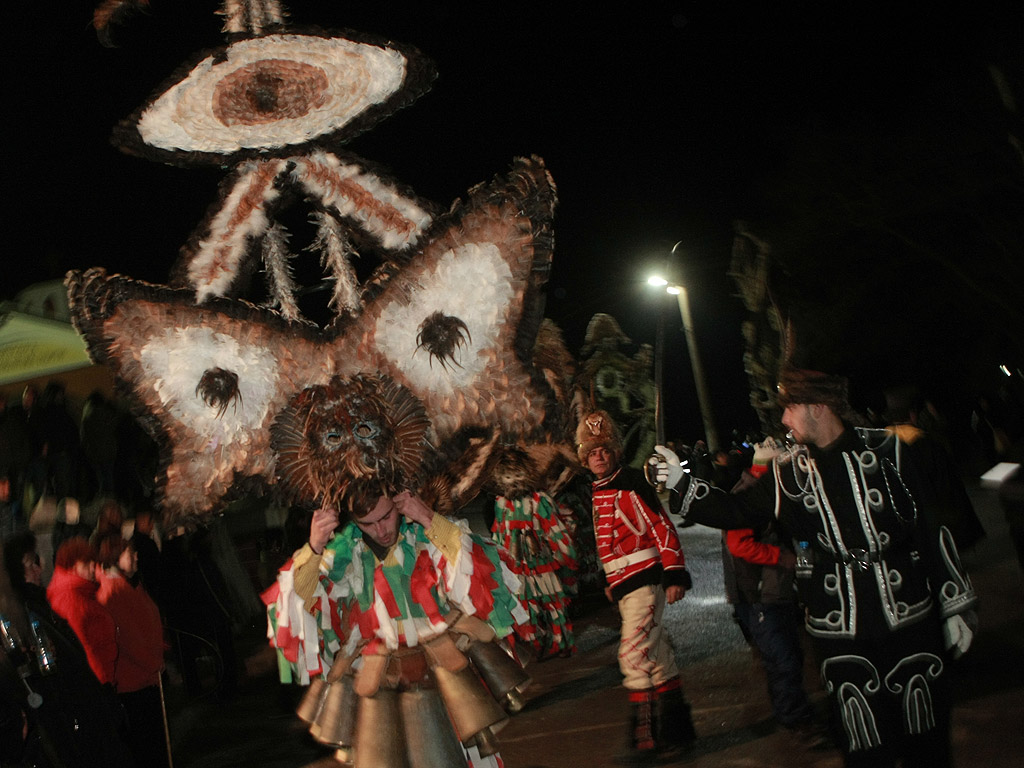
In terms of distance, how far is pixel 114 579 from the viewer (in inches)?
219

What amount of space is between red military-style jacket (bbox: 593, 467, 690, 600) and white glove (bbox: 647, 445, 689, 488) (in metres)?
1.60

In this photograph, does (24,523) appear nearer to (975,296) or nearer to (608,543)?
(608,543)

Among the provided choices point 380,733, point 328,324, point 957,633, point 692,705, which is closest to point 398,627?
point 380,733

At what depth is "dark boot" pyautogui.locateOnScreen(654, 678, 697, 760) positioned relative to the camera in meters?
6.09

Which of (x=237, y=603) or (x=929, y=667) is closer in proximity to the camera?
(x=929, y=667)

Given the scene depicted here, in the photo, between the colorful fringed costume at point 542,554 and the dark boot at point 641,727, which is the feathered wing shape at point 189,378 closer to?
the dark boot at point 641,727

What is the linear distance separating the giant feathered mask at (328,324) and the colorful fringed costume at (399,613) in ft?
1.11

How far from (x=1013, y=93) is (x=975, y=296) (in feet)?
19.4

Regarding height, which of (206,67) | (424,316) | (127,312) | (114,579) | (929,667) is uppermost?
(206,67)

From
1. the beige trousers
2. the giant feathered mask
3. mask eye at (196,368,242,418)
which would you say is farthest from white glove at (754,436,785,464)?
mask eye at (196,368,242,418)

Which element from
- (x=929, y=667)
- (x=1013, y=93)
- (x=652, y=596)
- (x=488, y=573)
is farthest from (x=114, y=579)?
(x=1013, y=93)

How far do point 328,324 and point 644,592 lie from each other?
9.94 feet

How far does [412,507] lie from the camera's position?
156 inches

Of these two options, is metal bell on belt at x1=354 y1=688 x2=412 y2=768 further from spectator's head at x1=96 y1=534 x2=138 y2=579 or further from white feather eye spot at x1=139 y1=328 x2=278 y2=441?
spectator's head at x1=96 y1=534 x2=138 y2=579
